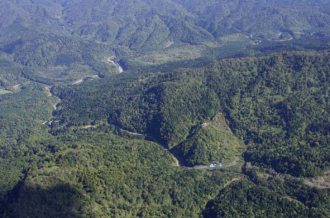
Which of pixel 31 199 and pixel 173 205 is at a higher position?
pixel 31 199

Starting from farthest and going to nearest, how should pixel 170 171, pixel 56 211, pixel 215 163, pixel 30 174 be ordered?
pixel 215 163 < pixel 170 171 < pixel 30 174 < pixel 56 211

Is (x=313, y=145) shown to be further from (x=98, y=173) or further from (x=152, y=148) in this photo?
(x=98, y=173)

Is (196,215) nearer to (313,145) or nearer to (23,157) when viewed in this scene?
(313,145)

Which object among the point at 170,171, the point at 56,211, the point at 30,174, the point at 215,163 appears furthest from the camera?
the point at 215,163

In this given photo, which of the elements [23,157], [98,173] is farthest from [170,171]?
[23,157]

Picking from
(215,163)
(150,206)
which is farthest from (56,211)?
(215,163)

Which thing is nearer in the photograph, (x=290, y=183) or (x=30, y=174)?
(x=30, y=174)
